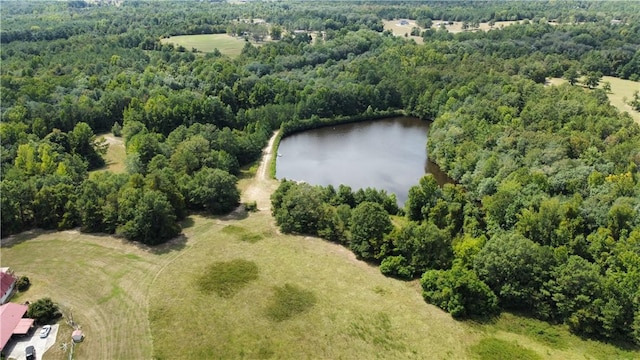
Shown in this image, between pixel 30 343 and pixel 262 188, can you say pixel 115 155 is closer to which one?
pixel 262 188

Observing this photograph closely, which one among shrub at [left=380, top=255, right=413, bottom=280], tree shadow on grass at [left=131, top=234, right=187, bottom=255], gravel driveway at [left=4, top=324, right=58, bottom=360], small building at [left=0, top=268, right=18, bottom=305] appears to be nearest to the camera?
gravel driveway at [left=4, top=324, right=58, bottom=360]

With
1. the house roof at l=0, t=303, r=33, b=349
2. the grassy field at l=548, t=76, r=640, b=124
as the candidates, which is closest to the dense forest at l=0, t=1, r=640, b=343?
the grassy field at l=548, t=76, r=640, b=124

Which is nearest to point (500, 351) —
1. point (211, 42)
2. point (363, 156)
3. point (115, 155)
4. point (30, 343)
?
point (30, 343)

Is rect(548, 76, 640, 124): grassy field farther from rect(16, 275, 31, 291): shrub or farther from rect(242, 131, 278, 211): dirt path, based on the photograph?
rect(16, 275, 31, 291): shrub

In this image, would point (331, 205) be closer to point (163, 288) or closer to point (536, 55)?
point (163, 288)

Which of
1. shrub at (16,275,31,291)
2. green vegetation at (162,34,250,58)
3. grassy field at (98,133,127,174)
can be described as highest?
green vegetation at (162,34,250,58)

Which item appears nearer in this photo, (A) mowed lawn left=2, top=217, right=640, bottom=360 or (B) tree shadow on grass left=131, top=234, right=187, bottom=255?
(A) mowed lawn left=2, top=217, right=640, bottom=360

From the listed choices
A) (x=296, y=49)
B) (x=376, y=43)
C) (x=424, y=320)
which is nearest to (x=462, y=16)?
(x=376, y=43)
